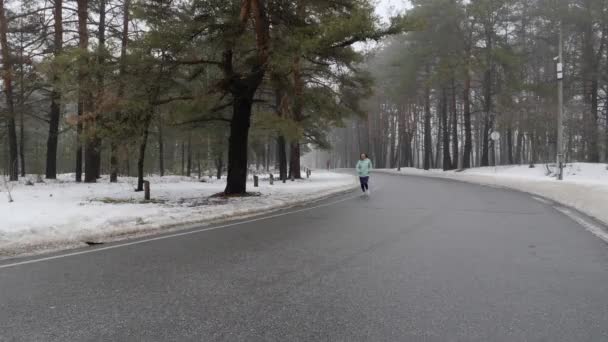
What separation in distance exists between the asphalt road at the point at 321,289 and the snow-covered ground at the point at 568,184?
13.2 feet

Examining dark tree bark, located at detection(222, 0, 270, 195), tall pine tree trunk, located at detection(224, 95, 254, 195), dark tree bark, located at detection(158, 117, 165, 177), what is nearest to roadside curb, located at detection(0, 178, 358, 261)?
tall pine tree trunk, located at detection(224, 95, 254, 195)

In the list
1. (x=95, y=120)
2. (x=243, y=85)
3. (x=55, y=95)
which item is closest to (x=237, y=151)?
(x=243, y=85)

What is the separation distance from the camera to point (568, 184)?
1407 centimetres

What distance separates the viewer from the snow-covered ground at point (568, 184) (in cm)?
1058

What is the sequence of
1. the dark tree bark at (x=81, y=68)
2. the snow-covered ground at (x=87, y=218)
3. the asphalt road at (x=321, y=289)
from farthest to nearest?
the dark tree bark at (x=81, y=68)
the snow-covered ground at (x=87, y=218)
the asphalt road at (x=321, y=289)

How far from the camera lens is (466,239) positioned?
23.1 feet

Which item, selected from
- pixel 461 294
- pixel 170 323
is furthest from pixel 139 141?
pixel 461 294

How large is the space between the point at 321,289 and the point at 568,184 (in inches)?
537

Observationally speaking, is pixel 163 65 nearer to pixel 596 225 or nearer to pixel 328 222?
pixel 328 222

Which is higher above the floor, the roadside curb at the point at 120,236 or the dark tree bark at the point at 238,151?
the dark tree bark at the point at 238,151

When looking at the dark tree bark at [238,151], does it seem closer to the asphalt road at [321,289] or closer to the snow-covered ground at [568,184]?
the asphalt road at [321,289]

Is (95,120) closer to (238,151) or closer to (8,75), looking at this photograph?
(238,151)

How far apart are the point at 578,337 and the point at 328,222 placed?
6.40m

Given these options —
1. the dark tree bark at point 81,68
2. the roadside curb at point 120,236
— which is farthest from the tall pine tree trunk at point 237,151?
the dark tree bark at point 81,68
